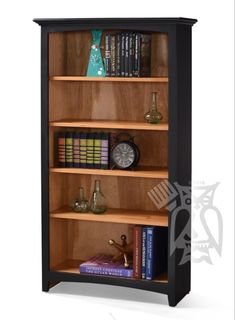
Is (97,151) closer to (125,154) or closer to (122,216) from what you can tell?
(125,154)

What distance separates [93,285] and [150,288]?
56 cm

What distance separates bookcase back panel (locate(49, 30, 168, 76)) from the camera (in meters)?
5.61

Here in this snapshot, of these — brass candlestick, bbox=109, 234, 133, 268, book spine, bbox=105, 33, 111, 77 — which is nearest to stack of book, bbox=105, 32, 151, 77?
book spine, bbox=105, 33, 111, 77

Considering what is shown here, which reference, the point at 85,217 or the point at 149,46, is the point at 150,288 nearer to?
the point at 85,217

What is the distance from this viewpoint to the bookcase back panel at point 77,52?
5.61m

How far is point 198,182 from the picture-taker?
593 cm

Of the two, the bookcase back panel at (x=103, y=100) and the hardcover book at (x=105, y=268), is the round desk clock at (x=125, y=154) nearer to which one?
the bookcase back panel at (x=103, y=100)

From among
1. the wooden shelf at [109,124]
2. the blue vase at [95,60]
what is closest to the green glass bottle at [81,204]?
the wooden shelf at [109,124]

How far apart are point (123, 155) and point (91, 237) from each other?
0.75 metres

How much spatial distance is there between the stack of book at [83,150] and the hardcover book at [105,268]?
2.10 ft

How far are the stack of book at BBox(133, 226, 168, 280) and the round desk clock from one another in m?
0.41

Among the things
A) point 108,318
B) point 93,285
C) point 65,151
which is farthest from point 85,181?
point 108,318

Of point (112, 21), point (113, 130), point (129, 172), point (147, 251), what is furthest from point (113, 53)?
point (147, 251)

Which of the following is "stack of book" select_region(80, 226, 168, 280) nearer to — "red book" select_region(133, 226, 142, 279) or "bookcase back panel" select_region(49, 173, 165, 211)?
"red book" select_region(133, 226, 142, 279)
